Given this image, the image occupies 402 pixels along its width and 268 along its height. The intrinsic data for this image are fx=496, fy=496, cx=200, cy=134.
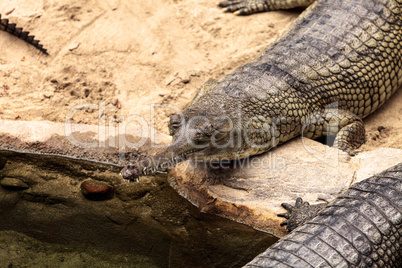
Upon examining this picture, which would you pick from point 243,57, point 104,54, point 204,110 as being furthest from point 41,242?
point 243,57

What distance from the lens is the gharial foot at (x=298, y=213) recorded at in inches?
146

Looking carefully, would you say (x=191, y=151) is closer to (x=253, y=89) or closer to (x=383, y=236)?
(x=253, y=89)

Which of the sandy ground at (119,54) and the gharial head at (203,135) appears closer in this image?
the gharial head at (203,135)

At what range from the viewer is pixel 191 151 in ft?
13.0

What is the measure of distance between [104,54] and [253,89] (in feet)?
6.99

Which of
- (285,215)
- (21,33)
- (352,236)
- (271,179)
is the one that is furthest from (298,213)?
(21,33)

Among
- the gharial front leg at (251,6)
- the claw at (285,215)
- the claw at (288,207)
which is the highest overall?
the gharial front leg at (251,6)

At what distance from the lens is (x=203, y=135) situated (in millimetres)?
3953

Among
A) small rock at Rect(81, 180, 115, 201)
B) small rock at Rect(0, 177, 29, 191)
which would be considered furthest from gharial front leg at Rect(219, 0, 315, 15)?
small rock at Rect(0, 177, 29, 191)

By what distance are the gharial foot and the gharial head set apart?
0.70m

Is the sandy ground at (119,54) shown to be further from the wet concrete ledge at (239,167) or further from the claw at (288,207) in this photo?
the claw at (288,207)

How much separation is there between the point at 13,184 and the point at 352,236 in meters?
2.80
